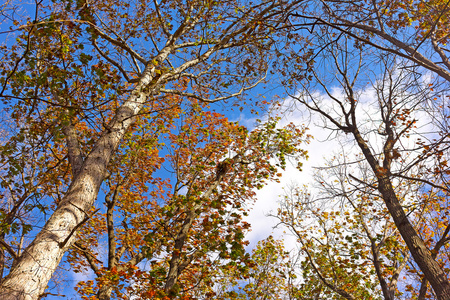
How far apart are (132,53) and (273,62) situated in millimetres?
3359

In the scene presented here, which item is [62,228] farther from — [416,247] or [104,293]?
[416,247]

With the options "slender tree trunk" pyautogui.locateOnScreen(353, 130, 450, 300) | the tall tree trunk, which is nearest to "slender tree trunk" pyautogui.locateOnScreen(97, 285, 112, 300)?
the tall tree trunk

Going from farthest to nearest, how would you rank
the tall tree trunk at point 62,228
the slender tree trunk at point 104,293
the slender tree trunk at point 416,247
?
the slender tree trunk at point 104,293 < the slender tree trunk at point 416,247 < the tall tree trunk at point 62,228

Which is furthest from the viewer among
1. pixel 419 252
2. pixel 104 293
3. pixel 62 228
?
pixel 104 293

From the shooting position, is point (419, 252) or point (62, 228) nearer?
point (62, 228)

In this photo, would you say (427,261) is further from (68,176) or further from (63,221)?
(68,176)

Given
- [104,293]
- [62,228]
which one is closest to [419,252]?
[62,228]

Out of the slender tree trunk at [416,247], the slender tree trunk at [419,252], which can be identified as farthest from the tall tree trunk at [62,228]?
the slender tree trunk at [419,252]

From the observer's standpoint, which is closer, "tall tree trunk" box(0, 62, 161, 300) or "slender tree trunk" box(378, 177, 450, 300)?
"tall tree trunk" box(0, 62, 161, 300)

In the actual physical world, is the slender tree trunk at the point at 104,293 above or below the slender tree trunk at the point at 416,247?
below

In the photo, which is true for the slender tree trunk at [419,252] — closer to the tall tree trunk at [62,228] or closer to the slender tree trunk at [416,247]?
the slender tree trunk at [416,247]

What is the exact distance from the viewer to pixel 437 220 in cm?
877

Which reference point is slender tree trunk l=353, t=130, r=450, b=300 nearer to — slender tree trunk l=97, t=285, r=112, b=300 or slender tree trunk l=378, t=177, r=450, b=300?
slender tree trunk l=378, t=177, r=450, b=300

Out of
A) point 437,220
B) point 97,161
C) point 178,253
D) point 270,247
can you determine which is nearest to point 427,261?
point 437,220
